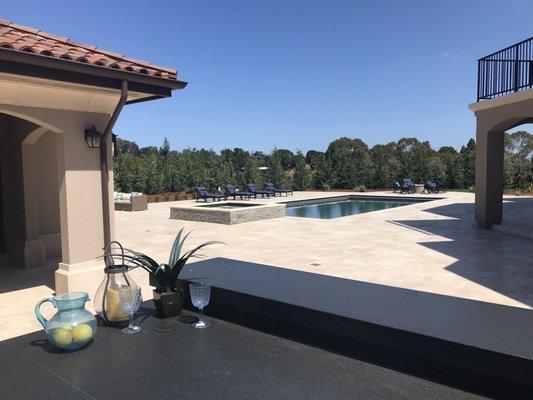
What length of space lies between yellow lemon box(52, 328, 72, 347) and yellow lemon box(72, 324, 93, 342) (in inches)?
1.0

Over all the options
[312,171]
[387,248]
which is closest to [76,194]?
[387,248]

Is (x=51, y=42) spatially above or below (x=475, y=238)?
above

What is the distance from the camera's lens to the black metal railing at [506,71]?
34.8 feet

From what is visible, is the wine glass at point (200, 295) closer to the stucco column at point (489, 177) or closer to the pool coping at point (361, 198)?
the stucco column at point (489, 177)

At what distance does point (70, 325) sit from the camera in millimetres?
2371

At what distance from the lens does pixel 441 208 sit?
17.8m

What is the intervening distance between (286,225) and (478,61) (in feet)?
24.0

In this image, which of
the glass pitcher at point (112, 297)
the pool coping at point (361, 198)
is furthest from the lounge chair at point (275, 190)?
the glass pitcher at point (112, 297)

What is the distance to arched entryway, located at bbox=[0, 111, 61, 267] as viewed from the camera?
8148 millimetres

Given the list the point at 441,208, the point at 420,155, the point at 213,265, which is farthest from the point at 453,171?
the point at 213,265

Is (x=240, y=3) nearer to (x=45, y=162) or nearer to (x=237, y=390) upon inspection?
(x=45, y=162)

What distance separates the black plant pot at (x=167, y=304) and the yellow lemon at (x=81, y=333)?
0.53 metres

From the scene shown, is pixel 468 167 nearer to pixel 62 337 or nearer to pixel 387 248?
pixel 387 248

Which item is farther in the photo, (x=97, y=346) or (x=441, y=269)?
(x=441, y=269)
